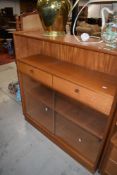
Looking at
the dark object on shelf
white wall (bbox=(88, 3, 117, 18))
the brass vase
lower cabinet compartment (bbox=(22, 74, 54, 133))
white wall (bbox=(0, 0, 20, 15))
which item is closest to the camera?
white wall (bbox=(88, 3, 117, 18))

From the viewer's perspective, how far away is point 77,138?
1.38 m

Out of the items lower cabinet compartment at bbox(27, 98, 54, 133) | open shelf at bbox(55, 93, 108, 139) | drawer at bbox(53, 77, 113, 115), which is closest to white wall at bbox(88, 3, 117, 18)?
drawer at bbox(53, 77, 113, 115)

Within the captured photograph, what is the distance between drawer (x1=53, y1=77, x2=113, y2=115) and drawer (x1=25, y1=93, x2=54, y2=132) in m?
0.48

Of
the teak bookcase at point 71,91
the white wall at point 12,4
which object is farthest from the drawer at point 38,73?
the white wall at point 12,4

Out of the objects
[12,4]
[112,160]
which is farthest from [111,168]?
[12,4]

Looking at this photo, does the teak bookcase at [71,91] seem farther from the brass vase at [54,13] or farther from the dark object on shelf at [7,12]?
the dark object on shelf at [7,12]

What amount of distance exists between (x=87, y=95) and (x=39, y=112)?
86 centimetres

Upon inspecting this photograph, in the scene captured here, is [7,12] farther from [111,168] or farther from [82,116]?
[111,168]

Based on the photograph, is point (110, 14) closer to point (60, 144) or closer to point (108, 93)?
point (108, 93)

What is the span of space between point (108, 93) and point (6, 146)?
1251 millimetres

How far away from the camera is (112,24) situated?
0.85 meters

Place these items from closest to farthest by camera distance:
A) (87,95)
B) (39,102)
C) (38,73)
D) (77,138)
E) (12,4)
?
(87,95) → (38,73) → (77,138) → (39,102) → (12,4)

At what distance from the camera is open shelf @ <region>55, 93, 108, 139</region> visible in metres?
1.14

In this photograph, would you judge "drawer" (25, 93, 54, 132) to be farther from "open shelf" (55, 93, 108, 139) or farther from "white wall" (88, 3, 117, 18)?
"white wall" (88, 3, 117, 18)
